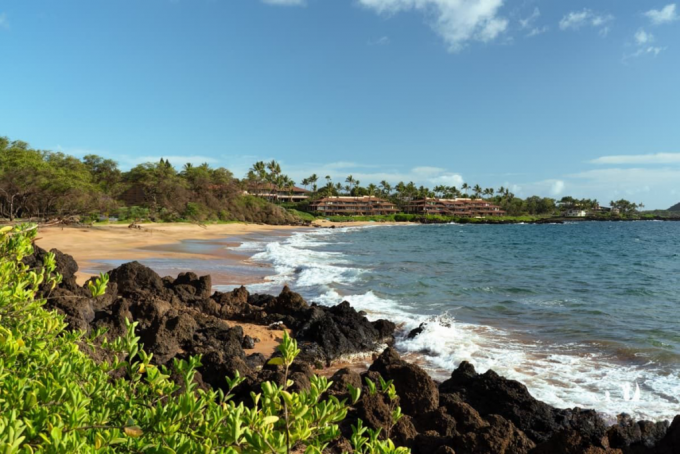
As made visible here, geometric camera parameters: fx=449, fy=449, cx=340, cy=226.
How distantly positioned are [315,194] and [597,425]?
12502 cm

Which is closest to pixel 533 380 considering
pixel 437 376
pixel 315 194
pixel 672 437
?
pixel 437 376

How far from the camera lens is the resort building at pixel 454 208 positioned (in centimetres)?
12912

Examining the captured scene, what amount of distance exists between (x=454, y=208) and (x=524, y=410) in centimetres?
13017

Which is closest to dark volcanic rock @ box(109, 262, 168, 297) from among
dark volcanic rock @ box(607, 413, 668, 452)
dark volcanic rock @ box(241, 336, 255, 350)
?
dark volcanic rock @ box(241, 336, 255, 350)

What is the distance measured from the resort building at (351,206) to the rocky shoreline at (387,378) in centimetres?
9715

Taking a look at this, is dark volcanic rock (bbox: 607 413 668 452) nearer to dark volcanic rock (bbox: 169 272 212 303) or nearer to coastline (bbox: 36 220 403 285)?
dark volcanic rock (bbox: 169 272 212 303)

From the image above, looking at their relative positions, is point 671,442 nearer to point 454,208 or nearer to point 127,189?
point 127,189

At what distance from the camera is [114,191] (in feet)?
189

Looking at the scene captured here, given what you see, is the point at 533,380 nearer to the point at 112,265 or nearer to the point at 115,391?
the point at 115,391

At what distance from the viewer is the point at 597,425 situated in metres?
6.15

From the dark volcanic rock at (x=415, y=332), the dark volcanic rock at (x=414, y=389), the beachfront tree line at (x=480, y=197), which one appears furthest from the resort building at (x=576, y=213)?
the dark volcanic rock at (x=414, y=389)

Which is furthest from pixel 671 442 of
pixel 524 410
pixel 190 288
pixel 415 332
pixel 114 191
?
pixel 114 191

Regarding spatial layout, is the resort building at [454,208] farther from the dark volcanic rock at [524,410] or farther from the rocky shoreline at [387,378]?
the dark volcanic rock at [524,410]

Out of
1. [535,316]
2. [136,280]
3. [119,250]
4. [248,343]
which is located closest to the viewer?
[248,343]
